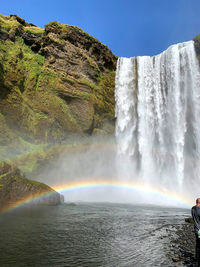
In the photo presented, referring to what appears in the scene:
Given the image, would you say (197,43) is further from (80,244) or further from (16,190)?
(80,244)

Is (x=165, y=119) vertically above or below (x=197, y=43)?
below

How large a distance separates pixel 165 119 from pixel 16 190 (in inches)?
927

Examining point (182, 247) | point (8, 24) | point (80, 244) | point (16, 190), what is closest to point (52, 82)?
point (8, 24)

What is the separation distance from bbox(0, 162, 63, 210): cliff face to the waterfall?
57.7 ft

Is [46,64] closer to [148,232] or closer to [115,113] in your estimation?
[115,113]

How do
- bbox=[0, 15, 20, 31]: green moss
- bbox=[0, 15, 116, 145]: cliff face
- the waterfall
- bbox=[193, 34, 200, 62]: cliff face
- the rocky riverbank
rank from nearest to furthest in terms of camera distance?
the rocky riverbank → bbox=[0, 15, 116, 145]: cliff face → the waterfall → bbox=[193, 34, 200, 62]: cliff face → bbox=[0, 15, 20, 31]: green moss

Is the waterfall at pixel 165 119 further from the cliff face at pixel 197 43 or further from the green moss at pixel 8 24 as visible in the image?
the green moss at pixel 8 24

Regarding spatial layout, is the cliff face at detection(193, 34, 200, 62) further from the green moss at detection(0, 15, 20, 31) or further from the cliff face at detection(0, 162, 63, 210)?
the cliff face at detection(0, 162, 63, 210)

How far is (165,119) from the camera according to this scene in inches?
1202

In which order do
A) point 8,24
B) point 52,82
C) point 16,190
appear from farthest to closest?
point 8,24, point 52,82, point 16,190

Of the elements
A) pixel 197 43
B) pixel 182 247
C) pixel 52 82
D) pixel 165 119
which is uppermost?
pixel 197 43

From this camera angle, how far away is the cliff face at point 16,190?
43.3 feet

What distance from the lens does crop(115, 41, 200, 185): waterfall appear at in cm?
2942

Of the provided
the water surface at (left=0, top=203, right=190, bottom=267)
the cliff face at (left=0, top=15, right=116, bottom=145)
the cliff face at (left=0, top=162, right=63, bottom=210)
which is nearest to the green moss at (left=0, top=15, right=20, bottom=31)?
the cliff face at (left=0, top=15, right=116, bottom=145)
